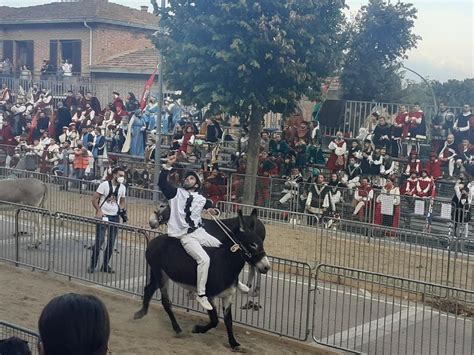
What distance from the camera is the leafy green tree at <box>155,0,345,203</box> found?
20719 mm

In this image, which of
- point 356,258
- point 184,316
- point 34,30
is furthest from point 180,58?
point 34,30

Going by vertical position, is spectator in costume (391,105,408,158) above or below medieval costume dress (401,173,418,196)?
above

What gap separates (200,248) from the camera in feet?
33.8

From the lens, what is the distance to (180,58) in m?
21.5

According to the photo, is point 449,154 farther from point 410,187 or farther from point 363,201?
point 363,201

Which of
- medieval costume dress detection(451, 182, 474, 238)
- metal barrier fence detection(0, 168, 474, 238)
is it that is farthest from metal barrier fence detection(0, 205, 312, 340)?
medieval costume dress detection(451, 182, 474, 238)

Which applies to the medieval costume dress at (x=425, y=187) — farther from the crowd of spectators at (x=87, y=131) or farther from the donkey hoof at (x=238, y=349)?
the donkey hoof at (x=238, y=349)

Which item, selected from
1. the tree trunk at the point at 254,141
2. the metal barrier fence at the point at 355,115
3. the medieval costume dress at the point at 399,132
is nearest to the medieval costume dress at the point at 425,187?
the medieval costume dress at the point at 399,132

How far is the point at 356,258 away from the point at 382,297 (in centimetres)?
487

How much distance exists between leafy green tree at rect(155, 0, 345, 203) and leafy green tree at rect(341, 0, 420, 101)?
25.8 feet

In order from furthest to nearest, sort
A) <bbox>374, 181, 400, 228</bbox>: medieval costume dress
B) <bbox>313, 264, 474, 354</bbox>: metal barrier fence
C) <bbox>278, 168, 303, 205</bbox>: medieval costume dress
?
1. <bbox>278, 168, 303, 205</bbox>: medieval costume dress
2. <bbox>374, 181, 400, 228</bbox>: medieval costume dress
3. <bbox>313, 264, 474, 354</bbox>: metal barrier fence

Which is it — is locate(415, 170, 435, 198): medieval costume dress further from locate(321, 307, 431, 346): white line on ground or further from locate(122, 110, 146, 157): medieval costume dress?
locate(122, 110, 146, 157): medieval costume dress

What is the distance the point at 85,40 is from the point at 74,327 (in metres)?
41.4

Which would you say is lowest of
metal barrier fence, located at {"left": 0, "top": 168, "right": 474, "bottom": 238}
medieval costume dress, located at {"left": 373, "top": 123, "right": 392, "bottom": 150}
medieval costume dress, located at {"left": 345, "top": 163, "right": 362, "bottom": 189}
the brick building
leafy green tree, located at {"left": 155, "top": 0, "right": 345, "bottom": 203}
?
metal barrier fence, located at {"left": 0, "top": 168, "right": 474, "bottom": 238}
